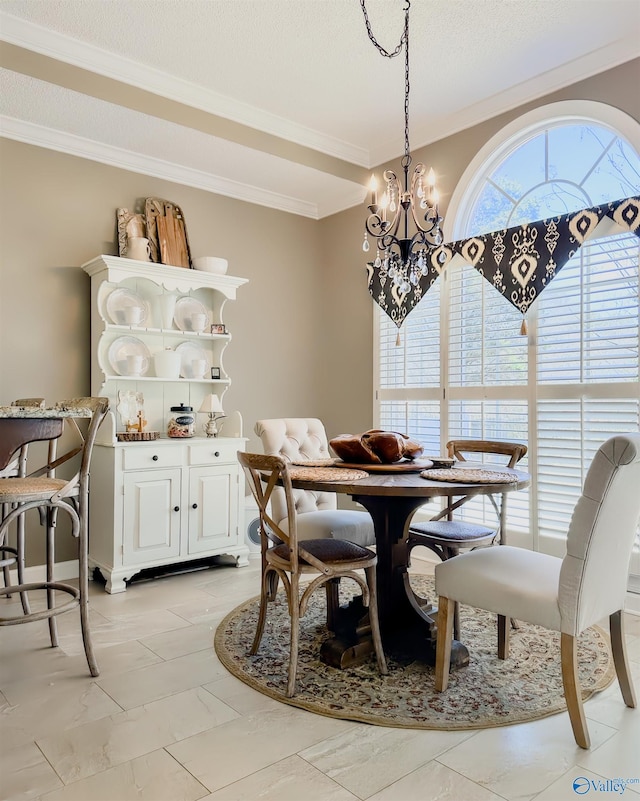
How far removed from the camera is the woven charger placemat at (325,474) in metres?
2.20

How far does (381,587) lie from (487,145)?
2929 mm

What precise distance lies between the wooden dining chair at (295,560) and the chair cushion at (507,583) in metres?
0.32

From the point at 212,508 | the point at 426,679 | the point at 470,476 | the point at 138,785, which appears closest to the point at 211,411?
the point at 212,508

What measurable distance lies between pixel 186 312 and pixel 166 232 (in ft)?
1.91

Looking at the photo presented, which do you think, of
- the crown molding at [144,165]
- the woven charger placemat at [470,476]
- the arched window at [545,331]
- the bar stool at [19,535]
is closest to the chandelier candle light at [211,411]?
the bar stool at [19,535]

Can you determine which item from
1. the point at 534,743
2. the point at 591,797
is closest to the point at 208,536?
the point at 534,743

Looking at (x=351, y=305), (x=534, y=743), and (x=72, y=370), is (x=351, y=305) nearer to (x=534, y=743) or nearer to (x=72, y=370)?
(x=72, y=370)

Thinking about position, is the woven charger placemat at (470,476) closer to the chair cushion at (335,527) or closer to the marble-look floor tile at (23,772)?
the chair cushion at (335,527)

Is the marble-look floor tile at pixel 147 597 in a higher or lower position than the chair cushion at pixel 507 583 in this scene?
lower

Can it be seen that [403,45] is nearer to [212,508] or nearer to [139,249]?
[139,249]

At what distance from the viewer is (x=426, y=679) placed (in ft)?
7.43

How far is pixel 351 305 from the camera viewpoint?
15.9 ft

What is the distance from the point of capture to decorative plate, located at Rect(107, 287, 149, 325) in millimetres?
3816

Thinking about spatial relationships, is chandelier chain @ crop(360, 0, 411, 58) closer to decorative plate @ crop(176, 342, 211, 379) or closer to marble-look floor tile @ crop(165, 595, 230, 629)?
decorative plate @ crop(176, 342, 211, 379)
